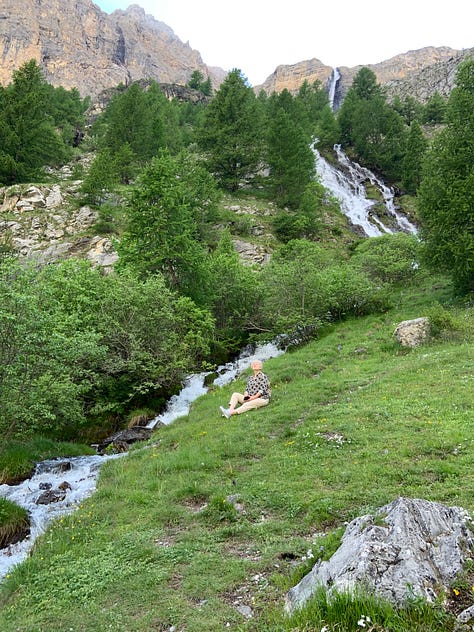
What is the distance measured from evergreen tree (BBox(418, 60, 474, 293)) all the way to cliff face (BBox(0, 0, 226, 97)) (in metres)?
132

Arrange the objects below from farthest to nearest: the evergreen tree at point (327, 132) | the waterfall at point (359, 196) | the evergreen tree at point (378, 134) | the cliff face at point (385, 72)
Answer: the cliff face at point (385, 72)
the evergreen tree at point (327, 132)
the evergreen tree at point (378, 134)
the waterfall at point (359, 196)

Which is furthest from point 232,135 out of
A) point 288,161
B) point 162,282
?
point 162,282

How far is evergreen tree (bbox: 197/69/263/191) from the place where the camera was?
49.2m

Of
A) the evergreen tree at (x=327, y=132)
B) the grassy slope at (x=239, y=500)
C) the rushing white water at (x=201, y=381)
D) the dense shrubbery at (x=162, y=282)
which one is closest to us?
the grassy slope at (x=239, y=500)

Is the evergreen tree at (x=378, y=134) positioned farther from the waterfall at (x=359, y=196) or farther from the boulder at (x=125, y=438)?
the boulder at (x=125, y=438)

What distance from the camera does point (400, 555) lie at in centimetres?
426

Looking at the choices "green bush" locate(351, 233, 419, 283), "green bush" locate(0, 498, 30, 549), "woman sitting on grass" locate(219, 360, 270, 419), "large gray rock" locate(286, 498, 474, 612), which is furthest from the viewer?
"green bush" locate(351, 233, 419, 283)

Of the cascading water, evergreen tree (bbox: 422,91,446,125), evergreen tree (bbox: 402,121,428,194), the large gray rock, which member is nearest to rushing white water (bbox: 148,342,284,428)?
the cascading water

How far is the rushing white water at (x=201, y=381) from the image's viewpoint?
19609 millimetres

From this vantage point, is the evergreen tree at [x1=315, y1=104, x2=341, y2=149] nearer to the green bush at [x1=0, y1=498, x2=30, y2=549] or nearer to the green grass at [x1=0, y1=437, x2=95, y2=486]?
the green grass at [x1=0, y1=437, x2=95, y2=486]

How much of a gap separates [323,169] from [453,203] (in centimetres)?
4390

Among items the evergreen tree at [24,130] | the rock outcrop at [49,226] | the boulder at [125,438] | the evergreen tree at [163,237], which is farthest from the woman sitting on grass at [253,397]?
the evergreen tree at [24,130]

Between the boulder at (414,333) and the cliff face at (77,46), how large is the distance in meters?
141

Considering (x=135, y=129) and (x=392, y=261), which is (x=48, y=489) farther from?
(x=135, y=129)
